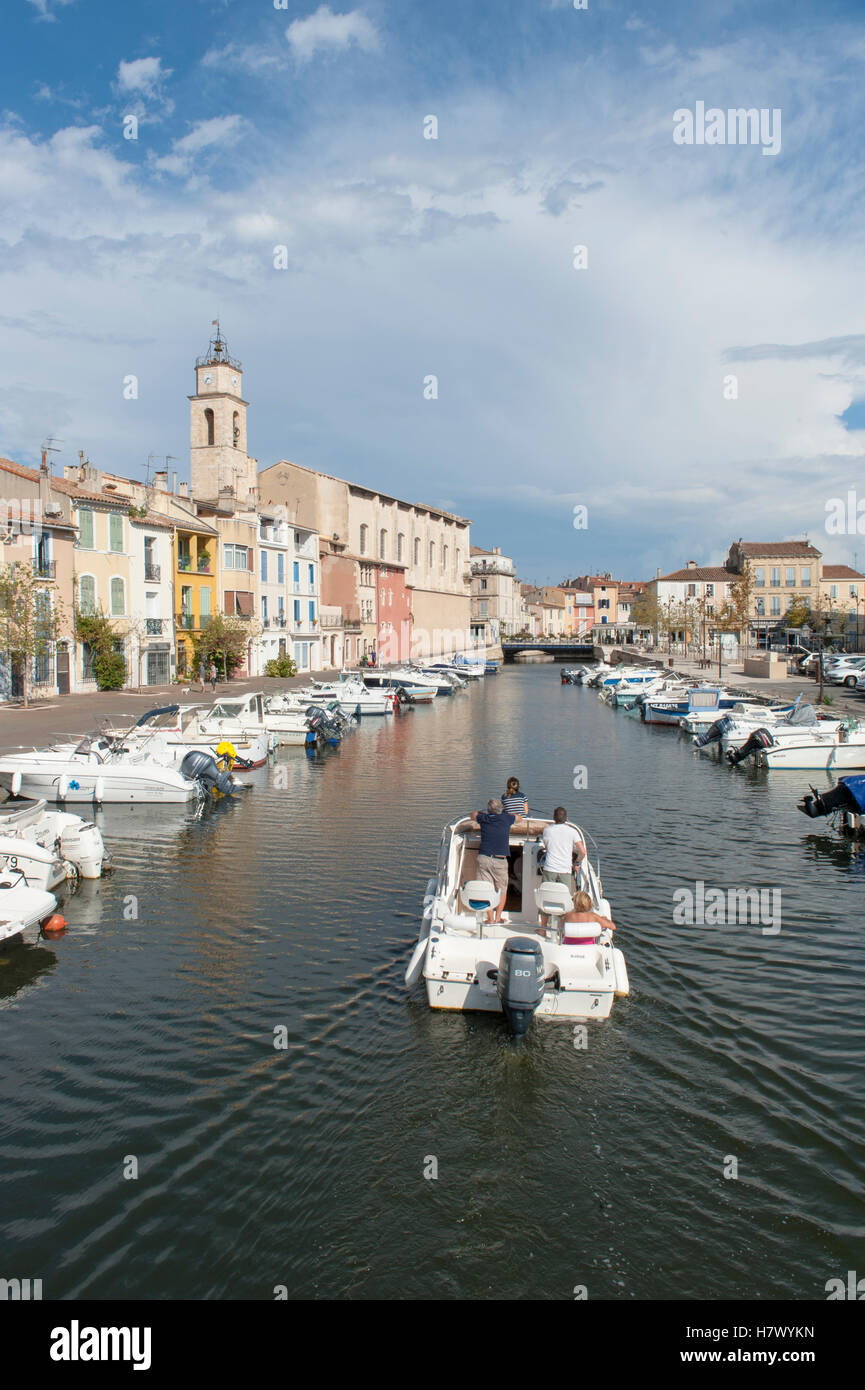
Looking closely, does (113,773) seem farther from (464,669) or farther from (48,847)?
(464,669)

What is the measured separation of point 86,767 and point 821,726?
69.5 feet

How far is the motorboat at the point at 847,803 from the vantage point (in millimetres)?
18734

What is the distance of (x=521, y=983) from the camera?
29.3ft

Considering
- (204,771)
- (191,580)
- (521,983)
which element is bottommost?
(521,983)

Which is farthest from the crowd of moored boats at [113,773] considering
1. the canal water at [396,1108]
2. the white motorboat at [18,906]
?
the canal water at [396,1108]

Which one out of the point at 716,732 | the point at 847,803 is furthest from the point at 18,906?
the point at 716,732

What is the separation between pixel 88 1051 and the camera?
31.1 ft

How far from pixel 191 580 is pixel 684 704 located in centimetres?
2569

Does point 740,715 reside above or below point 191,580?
below

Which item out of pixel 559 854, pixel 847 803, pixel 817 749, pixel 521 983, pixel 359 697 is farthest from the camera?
pixel 359 697

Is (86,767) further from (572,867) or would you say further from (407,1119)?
(407,1119)

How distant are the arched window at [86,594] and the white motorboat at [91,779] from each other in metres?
18.9

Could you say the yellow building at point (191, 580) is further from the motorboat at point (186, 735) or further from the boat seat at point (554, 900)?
the boat seat at point (554, 900)
